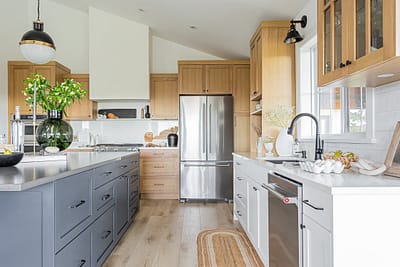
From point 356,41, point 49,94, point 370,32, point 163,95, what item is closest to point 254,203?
point 356,41

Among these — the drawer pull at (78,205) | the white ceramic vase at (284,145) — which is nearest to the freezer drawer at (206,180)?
the white ceramic vase at (284,145)

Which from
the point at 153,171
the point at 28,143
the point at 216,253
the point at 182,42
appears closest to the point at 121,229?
the point at 216,253

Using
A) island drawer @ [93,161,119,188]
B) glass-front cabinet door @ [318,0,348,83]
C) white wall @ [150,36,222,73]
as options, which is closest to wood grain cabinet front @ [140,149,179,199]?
white wall @ [150,36,222,73]

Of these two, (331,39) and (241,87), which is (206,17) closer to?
(241,87)

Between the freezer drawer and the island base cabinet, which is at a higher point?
the island base cabinet

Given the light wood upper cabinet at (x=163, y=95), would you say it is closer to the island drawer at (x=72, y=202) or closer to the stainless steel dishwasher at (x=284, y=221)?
the island drawer at (x=72, y=202)

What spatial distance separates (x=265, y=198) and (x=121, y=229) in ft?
5.34

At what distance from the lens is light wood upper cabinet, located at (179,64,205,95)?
17.9ft

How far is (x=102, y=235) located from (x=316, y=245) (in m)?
1.73

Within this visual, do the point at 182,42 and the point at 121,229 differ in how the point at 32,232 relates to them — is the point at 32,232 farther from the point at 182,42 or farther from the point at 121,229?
the point at 182,42

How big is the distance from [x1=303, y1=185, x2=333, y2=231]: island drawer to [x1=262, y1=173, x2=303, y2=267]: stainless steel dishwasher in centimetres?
8

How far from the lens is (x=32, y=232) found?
1.52 metres

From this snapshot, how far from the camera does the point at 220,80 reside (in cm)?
550

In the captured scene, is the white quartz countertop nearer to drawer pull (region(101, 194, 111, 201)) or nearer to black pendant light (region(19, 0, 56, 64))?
drawer pull (region(101, 194, 111, 201))
